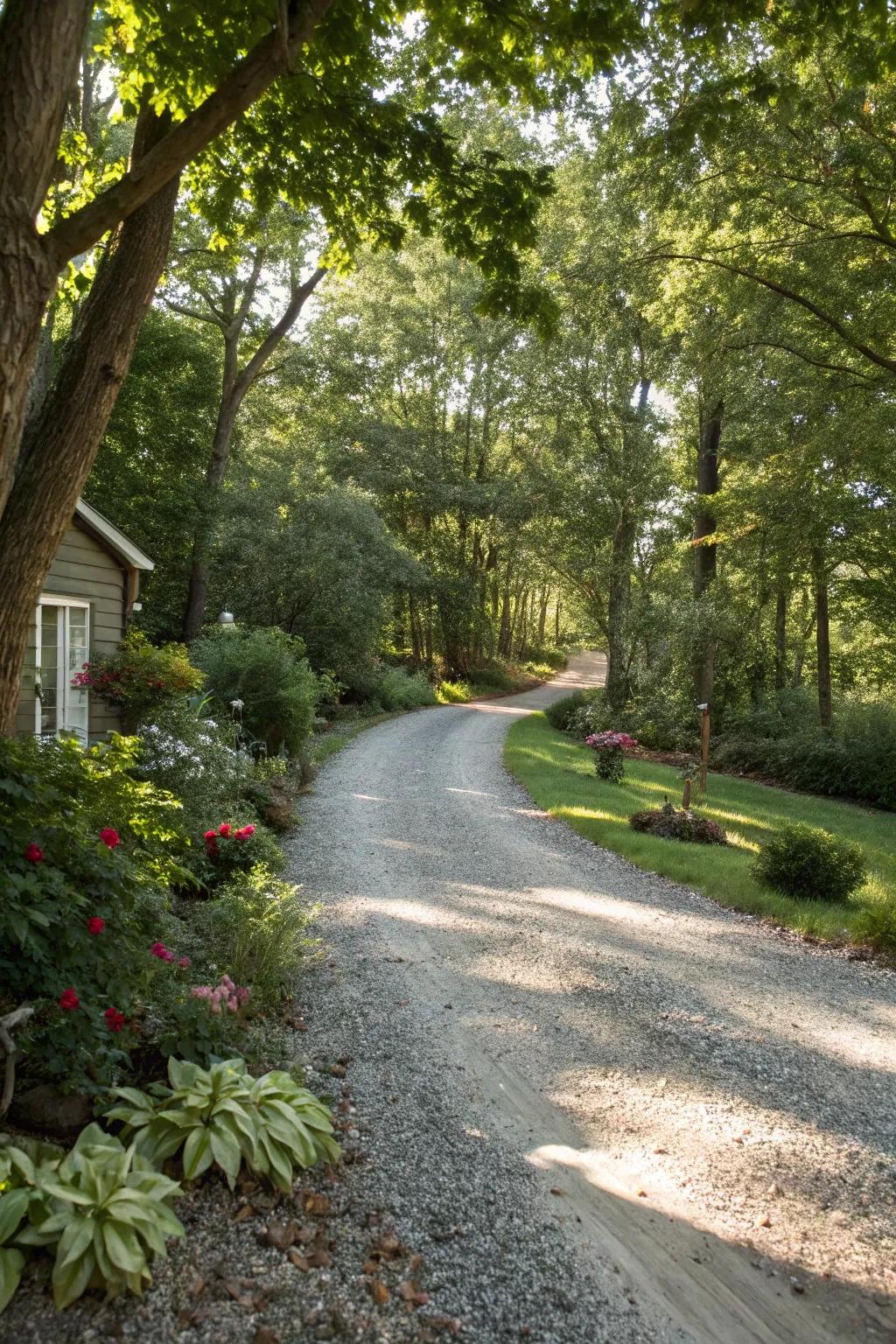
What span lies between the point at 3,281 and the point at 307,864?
6082 mm

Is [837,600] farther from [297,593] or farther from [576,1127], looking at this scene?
[576,1127]

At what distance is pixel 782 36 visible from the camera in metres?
4.46

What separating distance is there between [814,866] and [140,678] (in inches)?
304

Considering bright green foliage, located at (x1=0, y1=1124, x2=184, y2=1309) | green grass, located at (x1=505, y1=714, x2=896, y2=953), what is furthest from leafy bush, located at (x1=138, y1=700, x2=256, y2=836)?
green grass, located at (x1=505, y1=714, x2=896, y2=953)

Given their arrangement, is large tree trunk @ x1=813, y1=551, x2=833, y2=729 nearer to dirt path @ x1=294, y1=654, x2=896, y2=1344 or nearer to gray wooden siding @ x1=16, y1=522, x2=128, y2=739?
dirt path @ x1=294, y1=654, x2=896, y2=1344

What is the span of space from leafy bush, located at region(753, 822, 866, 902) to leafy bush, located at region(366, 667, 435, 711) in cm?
1637

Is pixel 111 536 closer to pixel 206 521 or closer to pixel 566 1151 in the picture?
pixel 206 521

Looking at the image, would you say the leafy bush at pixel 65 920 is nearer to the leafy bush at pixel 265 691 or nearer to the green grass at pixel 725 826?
the green grass at pixel 725 826

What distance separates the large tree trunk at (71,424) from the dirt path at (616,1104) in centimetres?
281

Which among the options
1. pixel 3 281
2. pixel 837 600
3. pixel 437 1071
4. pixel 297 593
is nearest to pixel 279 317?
pixel 297 593

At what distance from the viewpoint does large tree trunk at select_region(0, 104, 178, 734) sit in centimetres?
348

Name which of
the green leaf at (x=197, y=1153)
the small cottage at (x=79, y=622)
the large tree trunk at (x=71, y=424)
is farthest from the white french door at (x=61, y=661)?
the green leaf at (x=197, y=1153)

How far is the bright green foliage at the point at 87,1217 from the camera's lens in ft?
7.53

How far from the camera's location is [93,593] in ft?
31.3
